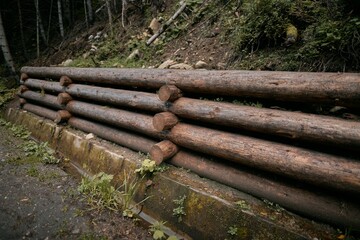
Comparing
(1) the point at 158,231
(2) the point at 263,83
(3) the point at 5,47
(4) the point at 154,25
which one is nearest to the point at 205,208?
(1) the point at 158,231

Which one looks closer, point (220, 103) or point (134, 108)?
point (220, 103)

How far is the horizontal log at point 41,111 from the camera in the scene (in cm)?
631

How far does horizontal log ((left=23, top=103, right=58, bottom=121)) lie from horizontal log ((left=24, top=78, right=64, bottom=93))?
54 centimetres

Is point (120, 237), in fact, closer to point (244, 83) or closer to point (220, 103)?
point (220, 103)

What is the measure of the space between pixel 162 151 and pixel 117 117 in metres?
1.42

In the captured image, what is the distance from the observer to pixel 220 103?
315 cm

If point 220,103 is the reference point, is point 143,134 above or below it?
below

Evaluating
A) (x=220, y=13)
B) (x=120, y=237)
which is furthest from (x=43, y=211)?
(x=220, y=13)

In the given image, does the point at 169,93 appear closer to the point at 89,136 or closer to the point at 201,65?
the point at 201,65

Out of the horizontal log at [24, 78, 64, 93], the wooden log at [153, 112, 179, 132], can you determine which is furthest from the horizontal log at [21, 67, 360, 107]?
the horizontal log at [24, 78, 64, 93]

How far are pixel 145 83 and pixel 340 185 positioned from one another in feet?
9.69

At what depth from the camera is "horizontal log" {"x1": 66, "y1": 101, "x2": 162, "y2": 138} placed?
12.4ft

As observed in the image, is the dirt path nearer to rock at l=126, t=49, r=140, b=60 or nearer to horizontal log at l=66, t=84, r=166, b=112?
horizontal log at l=66, t=84, r=166, b=112

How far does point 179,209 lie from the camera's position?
2912mm
